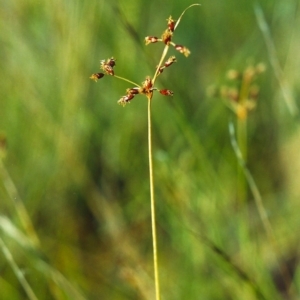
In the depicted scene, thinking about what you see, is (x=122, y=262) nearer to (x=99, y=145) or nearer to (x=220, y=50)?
(x=99, y=145)

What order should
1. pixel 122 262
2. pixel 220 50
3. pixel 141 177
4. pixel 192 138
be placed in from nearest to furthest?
pixel 192 138 < pixel 122 262 < pixel 141 177 < pixel 220 50

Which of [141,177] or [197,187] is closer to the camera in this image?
[197,187]

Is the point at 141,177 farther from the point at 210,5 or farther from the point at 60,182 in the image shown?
the point at 210,5

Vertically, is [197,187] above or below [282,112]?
below

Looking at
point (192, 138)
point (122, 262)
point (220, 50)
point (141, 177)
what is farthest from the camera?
point (220, 50)

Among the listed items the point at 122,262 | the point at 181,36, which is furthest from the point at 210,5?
the point at 122,262

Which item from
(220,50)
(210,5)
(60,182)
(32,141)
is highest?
(210,5)
